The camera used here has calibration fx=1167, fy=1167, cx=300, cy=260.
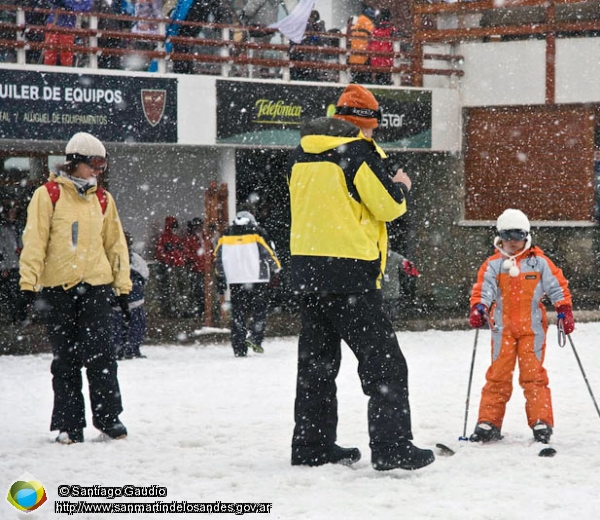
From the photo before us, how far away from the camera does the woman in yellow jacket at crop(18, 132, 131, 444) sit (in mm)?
6902

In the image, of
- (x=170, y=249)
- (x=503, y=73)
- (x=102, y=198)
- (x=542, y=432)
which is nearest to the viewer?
(x=542, y=432)

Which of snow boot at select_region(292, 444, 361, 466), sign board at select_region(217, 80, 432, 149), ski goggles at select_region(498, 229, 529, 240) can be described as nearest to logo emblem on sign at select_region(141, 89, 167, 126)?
sign board at select_region(217, 80, 432, 149)

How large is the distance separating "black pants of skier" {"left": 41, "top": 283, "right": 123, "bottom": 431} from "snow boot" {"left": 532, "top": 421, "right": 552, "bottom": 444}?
2490mm

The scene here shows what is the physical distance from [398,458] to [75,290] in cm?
231

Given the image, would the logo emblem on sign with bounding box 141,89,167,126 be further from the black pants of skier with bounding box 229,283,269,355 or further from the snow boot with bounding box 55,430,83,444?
the snow boot with bounding box 55,430,83,444

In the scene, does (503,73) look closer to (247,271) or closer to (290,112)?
(290,112)

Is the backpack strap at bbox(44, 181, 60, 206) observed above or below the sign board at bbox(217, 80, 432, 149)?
below

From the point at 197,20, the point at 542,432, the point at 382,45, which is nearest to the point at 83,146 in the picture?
the point at 542,432

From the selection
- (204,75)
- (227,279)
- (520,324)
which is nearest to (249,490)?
(520,324)

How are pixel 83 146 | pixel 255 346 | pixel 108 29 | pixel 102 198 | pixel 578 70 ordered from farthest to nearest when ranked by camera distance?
1. pixel 578 70
2. pixel 108 29
3. pixel 255 346
4. pixel 102 198
5. pixel 83 146

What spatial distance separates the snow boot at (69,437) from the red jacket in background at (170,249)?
11.1m

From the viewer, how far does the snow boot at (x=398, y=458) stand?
5766 millimetres

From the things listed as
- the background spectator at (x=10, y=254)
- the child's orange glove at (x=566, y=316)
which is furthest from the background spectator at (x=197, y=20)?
the child's orange glove at (x=566, y=316)

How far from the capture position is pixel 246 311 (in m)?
12.3
